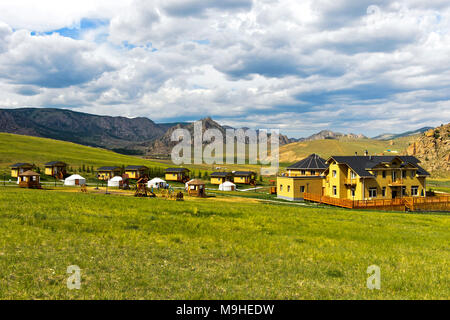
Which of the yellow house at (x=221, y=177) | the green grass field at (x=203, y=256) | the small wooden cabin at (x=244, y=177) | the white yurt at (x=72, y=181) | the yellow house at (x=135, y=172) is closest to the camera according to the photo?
the green grass field at (x=203, y=256)

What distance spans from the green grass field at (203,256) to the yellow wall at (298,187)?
36415 mm

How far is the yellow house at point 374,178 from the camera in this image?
52750 millimetres

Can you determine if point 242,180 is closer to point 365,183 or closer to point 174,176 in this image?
point 174,176

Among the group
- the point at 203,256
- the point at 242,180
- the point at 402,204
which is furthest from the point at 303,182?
the point at 203,256

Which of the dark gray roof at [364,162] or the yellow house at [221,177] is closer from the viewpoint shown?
the dark gray roof at [364,162]

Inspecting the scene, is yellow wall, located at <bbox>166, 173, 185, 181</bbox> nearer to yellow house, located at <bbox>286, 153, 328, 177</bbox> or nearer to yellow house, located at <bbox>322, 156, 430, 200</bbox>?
yellow house, located at <bbox>286, 153, 328, 177</bbox>

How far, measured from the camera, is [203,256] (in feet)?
42.8

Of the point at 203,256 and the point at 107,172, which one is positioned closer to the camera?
the point at 203,256

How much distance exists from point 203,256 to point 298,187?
49.0 meters

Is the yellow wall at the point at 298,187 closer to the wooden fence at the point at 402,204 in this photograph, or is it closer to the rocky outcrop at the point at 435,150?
the wooden fence at the point at 402,204

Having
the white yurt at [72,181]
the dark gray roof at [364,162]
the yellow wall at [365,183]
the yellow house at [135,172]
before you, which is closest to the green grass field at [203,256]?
the dark gray roof at [364,162]

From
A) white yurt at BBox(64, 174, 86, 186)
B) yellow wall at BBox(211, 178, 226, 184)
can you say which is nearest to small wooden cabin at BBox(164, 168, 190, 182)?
yellow wall at BBox(211, 178, 226, 184)

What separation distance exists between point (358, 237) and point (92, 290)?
16.4m

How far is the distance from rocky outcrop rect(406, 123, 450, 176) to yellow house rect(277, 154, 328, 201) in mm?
114499
